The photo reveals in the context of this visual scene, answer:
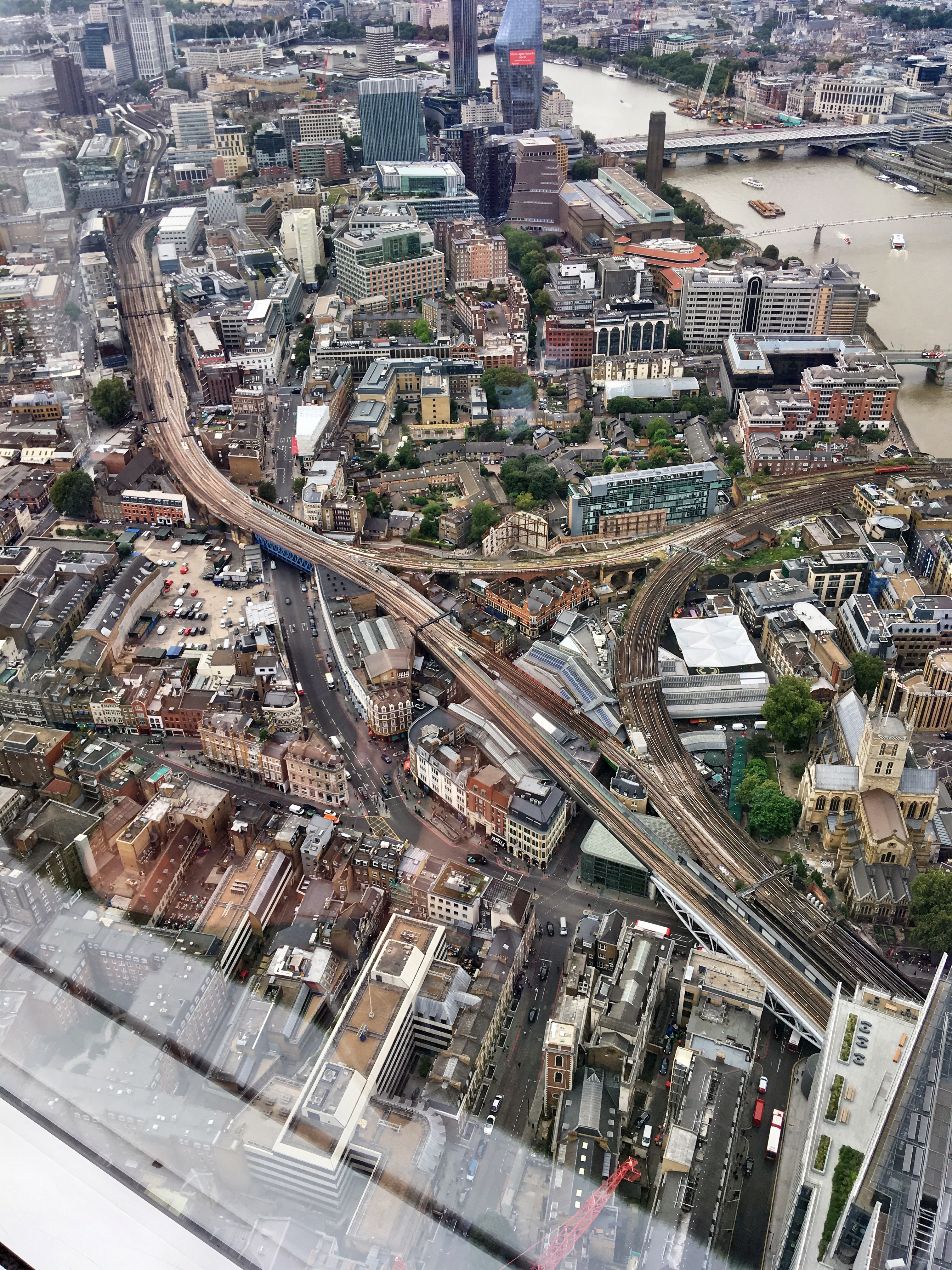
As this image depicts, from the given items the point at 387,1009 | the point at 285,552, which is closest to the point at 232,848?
the point at 387,1009

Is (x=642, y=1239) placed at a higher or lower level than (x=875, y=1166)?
lower

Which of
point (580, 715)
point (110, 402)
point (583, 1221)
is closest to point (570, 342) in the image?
point (110, 402)

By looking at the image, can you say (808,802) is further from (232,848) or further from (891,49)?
(891,49)

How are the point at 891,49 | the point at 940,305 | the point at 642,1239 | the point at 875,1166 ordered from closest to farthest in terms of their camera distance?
the point at 875,1166, the point at 642,1239, the point at 940,305, the point at 891,49

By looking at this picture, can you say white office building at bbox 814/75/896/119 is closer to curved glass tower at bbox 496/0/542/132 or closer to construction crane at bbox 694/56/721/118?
construction crane at bbox 694/56/721/118

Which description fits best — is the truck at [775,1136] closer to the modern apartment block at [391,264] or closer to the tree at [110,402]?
the tree at [110,402]

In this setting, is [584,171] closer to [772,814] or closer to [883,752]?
[883,752]

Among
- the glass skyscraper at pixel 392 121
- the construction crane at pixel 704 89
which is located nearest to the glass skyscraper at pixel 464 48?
the glass skyscraper at pixel 392 121
